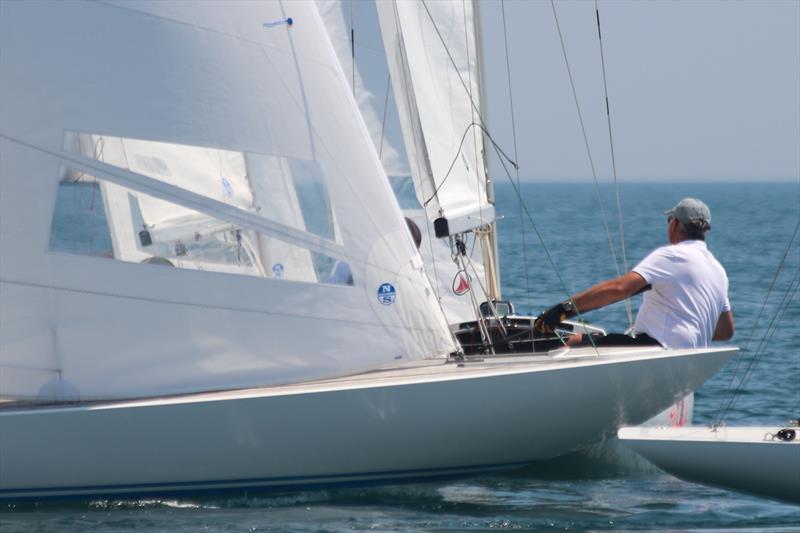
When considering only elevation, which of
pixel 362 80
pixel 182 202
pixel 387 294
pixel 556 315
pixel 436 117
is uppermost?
pixel 362 80

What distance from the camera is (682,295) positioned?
7090 mm

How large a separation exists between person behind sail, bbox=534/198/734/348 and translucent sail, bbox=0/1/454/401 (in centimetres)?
93

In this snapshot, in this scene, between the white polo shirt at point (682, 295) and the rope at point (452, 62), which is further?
the rope at point (452, 62)

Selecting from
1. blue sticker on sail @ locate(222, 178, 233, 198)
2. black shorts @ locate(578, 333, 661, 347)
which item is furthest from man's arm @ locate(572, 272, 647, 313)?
blue sticker on sail @ locate(222, 178, 233, 198)

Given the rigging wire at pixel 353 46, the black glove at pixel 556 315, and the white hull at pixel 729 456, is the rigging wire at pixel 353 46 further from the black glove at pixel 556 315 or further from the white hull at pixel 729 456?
the white hull at pixel 729 456

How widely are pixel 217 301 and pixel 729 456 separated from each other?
7.83 ft

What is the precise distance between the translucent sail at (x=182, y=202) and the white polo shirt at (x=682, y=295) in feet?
3.82

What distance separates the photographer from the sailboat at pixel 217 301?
22.6 feet

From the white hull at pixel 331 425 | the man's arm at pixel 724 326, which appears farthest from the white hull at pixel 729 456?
the man's arm at pixel 724 326

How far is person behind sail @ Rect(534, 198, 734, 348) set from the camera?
7.00m

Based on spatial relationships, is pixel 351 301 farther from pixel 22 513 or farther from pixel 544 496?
pixel 22 513

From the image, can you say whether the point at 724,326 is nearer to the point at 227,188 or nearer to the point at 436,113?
the point at 227,188

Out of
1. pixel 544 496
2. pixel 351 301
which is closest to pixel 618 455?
pixel 544 496

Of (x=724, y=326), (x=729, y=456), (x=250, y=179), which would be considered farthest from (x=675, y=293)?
(x=250, y=179)
